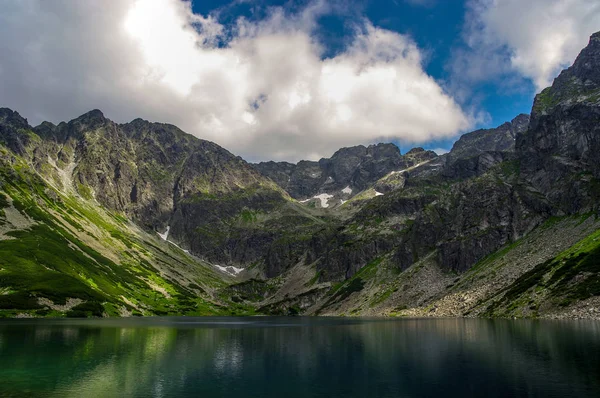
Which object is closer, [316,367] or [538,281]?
[316,367]

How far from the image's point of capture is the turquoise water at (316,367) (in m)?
39.2

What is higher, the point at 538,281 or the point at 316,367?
the point at 538,281

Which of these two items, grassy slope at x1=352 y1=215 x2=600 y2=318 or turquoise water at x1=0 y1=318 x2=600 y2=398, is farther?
grassy slope at x1=352 y1=215 x2=600 y2=318

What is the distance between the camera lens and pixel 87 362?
5594 cm

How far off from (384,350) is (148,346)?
42407mm

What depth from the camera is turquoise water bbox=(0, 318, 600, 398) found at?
129ft

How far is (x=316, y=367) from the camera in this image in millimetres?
52906

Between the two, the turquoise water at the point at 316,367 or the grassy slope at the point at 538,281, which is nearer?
the turquoise water at the point at 316,367

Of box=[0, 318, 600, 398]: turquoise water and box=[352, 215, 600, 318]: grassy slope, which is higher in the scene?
box=[352, 215, 600, 318]: grassy slope

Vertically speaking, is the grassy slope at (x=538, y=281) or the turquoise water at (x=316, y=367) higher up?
the grassy slope at (x=538, y=281)

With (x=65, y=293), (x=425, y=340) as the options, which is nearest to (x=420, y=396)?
(x=425, y=340)

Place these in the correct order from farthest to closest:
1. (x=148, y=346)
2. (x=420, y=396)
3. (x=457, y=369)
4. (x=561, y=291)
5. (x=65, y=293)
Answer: (x=65, y=293), (x=561, y=291), (x=148, y=346), (x=457, y=369), (x=420, y=396)

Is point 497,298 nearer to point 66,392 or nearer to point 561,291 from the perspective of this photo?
point 561,291

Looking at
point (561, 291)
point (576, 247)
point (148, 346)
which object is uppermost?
point (576, 247)
